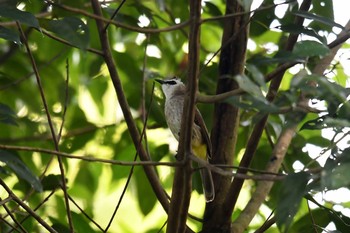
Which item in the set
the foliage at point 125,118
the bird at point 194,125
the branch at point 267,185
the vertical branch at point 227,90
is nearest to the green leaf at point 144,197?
the foliage at point 125,118

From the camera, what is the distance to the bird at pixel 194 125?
2951 mm

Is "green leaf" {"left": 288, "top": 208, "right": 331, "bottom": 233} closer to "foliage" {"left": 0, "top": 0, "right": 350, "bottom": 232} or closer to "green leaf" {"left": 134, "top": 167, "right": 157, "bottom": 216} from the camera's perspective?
"foliage" {"left": 0, "top": 0, "right": 350, "bottom": 232}

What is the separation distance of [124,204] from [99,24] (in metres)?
1.98

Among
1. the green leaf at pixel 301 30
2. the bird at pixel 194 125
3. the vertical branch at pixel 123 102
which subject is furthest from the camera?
the bird at pixel 194 125

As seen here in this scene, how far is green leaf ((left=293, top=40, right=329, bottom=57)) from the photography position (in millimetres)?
1804

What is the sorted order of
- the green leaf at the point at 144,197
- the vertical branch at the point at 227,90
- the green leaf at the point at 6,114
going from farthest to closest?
the green leaf at the point at 144,197
the vertical branch at the point at 227,90
the green leaf at the point at 6,114

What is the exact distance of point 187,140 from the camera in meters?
1.98

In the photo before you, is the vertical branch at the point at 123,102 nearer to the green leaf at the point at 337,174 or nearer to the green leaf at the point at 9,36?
the green leaf at the point at 9,36

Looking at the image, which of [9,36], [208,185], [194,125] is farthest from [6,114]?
[194,125]

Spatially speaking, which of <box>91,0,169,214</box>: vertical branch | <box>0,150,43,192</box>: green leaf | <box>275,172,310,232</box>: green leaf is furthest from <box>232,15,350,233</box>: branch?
<box>275,172,310,232</box>: green leaf

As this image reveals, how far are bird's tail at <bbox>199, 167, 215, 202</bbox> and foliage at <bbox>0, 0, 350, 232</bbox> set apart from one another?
4 centimetres

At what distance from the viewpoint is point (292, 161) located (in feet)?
10.2

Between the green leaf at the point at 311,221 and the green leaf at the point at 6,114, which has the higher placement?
the green leaf at the point at 311,221

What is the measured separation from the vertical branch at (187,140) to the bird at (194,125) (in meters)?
0.53
